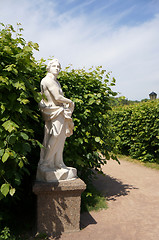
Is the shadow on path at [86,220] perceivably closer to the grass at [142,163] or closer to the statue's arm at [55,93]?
the statue's arm at [55,93]

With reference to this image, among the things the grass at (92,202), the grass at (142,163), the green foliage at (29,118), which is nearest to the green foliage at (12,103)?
the green foliage at (29,118)

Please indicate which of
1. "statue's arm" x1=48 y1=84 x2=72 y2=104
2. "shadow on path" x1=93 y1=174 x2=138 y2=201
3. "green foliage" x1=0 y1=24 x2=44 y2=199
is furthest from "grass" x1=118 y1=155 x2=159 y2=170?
"green foliage" x1=0 y1=24 x2=44 y2=199

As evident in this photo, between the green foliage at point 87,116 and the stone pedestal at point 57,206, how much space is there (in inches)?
40.6

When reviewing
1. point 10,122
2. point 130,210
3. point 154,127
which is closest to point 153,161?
point 154,127

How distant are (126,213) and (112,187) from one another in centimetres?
170

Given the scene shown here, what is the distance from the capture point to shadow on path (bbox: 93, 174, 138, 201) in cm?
553

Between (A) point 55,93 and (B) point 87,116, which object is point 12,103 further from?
(B) point 87,116

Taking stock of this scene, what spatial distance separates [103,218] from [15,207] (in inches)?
68.3

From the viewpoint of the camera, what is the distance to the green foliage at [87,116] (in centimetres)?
471

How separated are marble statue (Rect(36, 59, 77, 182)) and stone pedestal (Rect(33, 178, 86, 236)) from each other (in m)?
0.16

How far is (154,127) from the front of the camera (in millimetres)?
9039

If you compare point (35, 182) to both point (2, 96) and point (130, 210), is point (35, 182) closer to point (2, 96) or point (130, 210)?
point (2, 96)

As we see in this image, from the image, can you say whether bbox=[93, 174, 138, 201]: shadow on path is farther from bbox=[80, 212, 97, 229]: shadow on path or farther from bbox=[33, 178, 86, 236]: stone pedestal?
bbox=[33, 178, 86, 236]: stone pedestal

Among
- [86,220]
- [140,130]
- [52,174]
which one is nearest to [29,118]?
[52,174]
